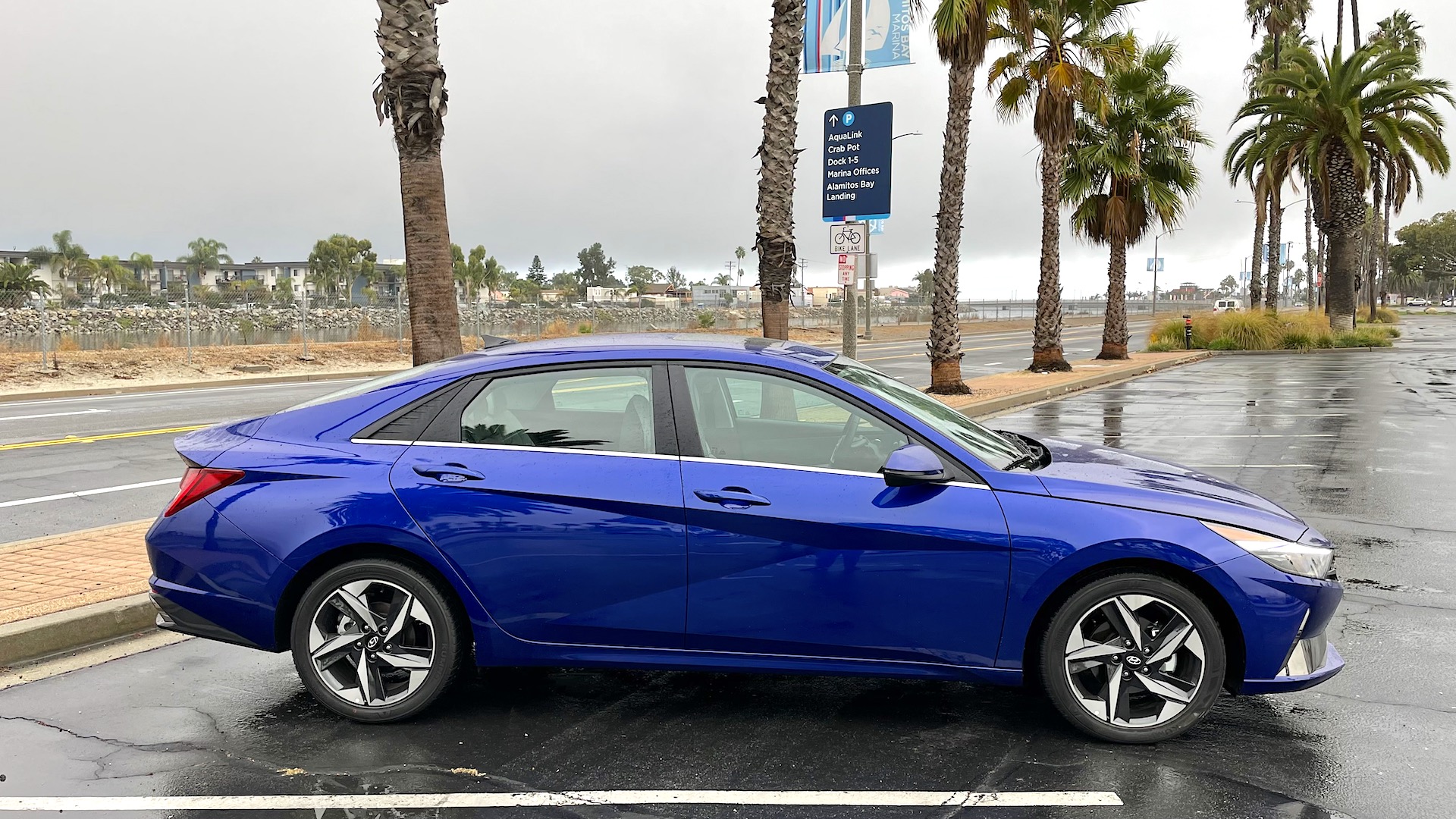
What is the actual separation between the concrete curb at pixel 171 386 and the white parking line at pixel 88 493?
8.33m

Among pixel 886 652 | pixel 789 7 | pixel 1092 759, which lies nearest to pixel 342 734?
pixel 886 652

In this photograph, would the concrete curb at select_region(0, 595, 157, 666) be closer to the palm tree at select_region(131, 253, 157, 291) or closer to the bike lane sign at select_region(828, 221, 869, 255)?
the bike lane sign at select_region(828, 221, 869, 255)

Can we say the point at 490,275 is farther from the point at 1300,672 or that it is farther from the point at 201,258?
the point at 1300,672

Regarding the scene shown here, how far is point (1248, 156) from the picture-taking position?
35.6 m

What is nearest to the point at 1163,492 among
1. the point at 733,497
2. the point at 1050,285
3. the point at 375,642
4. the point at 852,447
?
the point at 852,447

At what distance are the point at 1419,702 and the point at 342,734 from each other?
444 centimetres

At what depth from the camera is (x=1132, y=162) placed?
27.5 meters

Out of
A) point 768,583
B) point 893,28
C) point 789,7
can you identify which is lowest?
point 768,583

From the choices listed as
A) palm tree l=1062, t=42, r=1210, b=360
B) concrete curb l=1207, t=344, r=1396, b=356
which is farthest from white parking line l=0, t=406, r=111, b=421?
concrete curb l=1207, t=344, r=1396, b=356

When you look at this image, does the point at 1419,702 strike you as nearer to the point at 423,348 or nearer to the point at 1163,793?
the point at 1163,793

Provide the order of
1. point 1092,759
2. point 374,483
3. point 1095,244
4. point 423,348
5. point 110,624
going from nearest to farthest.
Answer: point 1092,759 < point 374,483 < point 110,624 < point 423,348 < point 1095,244

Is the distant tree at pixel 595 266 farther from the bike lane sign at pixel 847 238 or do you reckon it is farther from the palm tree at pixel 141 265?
the bike lane sign at pixel 847 238

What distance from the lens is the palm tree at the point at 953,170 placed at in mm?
18281

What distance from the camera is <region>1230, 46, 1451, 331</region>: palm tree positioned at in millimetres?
32188
